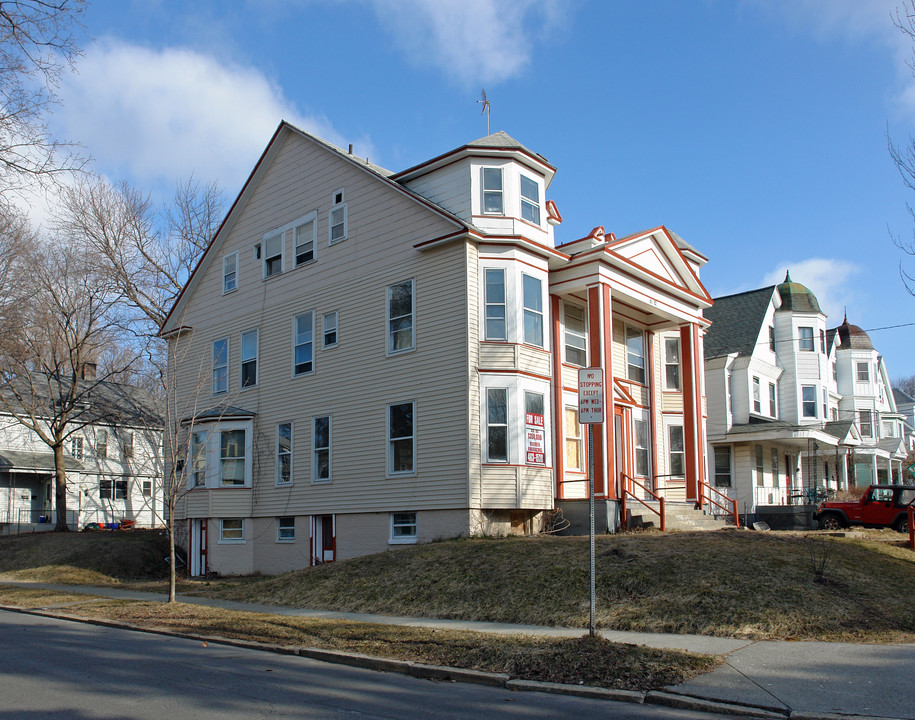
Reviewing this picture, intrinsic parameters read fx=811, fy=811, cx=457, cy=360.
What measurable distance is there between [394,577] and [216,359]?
1365 cm

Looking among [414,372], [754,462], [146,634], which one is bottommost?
[146,634]

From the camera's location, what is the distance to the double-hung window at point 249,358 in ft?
83.2

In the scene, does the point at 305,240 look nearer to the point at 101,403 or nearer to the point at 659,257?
the point at 659,257

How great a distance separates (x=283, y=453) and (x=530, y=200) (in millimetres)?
10206

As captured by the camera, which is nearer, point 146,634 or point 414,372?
point 146,634

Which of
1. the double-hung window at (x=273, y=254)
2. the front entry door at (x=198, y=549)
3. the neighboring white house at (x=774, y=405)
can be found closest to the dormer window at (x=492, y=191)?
the double-hung window at (x=273, y=254)

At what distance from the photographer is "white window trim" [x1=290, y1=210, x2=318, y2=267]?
938 inches

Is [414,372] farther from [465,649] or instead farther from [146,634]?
[465,649]

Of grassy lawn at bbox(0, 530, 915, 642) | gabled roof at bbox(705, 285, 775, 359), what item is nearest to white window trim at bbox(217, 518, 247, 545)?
grassy lawn at bbox(0, 530, 915, 642)

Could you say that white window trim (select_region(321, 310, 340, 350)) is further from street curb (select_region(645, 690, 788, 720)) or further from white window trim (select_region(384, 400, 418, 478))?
street curb (select_region(645, 690, 788, 720))

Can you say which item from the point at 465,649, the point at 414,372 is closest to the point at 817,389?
the point at 414,372

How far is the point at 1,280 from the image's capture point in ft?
98.8

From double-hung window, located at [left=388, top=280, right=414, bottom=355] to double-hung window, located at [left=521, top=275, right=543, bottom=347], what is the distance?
2.91 meters

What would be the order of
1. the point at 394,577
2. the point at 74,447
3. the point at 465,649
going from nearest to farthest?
the point at 465,649, the point at 394,577, the point at 74,447
